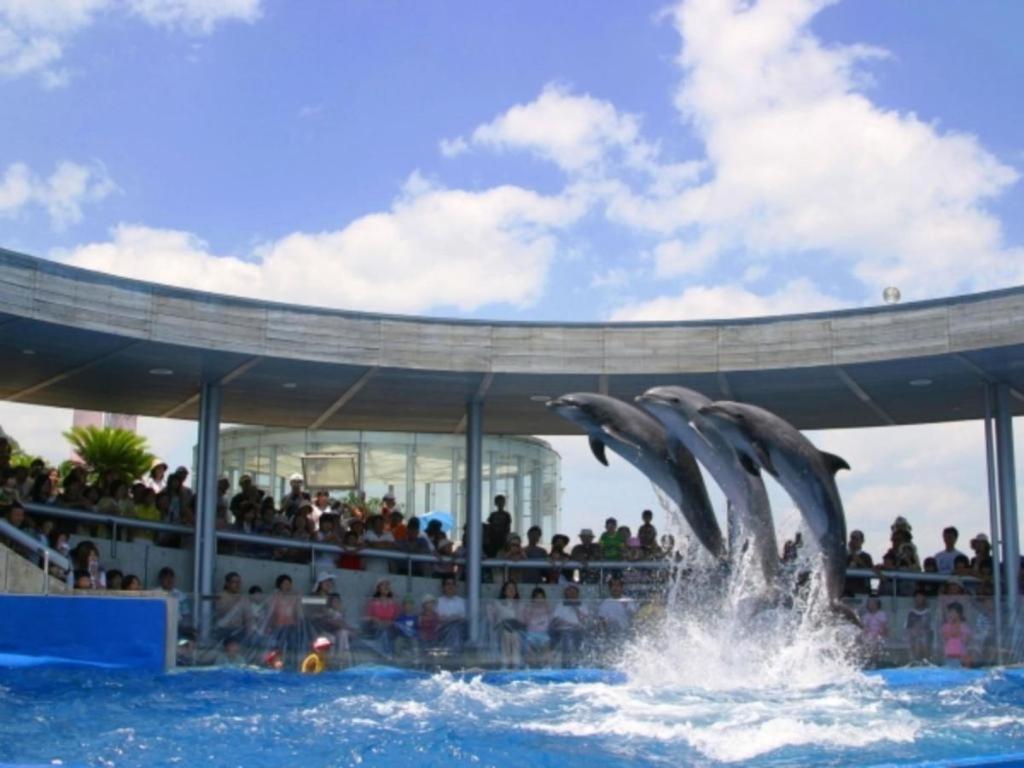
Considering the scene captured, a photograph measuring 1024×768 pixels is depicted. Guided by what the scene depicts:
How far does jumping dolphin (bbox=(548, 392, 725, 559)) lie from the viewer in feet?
43.2

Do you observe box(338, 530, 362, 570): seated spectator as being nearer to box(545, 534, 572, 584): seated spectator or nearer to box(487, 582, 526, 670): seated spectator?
box(545, 534, 572, 584): seated spectator

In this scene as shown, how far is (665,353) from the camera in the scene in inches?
644

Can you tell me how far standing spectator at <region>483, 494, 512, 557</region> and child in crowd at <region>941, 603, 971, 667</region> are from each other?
20.9ft

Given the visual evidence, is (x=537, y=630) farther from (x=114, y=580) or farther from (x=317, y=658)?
(x=114, y=580)

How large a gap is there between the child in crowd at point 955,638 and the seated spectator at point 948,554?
2.82 meters

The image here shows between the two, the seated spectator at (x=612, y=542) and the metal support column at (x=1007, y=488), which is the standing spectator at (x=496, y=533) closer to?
the seated spectator at (x=612, y=542)

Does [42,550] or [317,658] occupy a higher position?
[42,550]

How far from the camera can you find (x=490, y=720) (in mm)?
10219

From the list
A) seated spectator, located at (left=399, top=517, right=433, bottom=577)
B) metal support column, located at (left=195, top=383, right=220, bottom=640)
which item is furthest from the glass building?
metal support column, located at (left=195, top=383, right=220, bottom=640)

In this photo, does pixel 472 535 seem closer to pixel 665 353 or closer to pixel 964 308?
pixel 665 353

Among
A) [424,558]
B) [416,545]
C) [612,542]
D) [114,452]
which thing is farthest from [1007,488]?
[114,452]

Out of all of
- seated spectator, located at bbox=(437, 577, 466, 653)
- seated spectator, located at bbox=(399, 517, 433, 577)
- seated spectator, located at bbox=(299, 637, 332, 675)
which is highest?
seated spectator, located at bbox=(399, 517, 433, 577)

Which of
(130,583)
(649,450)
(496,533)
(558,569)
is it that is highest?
(649,450)

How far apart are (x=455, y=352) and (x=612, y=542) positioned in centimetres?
378
